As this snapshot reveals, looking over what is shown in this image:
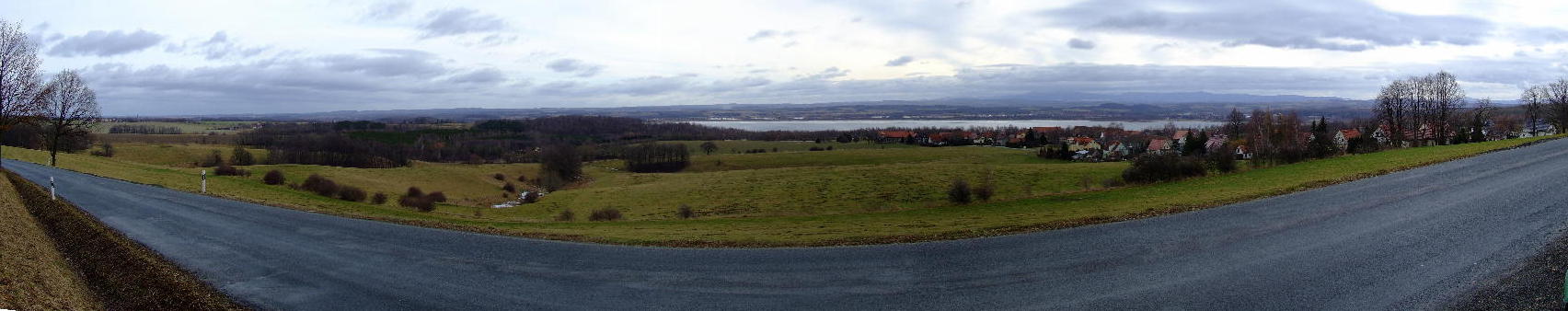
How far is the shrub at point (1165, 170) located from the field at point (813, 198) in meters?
1.45

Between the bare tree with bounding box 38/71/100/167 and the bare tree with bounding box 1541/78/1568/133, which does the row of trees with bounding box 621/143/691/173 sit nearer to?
the bare tree with bounding box 38/71/100/167

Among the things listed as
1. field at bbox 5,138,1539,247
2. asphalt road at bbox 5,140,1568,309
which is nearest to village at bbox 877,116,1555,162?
field at bbox 5,138,1539,247

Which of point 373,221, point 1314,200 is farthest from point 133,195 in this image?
point 1314,200

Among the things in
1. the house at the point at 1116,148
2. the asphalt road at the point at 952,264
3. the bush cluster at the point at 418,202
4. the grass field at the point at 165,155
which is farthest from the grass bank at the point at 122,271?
the house at the point at 1116,148

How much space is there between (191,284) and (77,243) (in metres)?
5.31

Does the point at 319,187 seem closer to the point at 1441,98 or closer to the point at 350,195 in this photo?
the point at 350,195

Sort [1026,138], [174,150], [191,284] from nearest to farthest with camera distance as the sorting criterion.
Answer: [191,284], [174,150], [1026,138]

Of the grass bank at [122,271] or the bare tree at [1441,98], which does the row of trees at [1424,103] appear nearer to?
the bare tree at [1441,98]

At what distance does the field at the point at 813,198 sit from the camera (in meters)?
17.5

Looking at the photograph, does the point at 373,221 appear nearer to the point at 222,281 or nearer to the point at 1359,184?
the point at 222,281

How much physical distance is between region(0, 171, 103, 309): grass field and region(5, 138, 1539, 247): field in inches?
272

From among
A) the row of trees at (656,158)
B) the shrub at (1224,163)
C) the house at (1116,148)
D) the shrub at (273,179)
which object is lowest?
the row of trees at (656,158)

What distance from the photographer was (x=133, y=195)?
898 inches

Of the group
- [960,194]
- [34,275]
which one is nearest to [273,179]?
[34,275]
